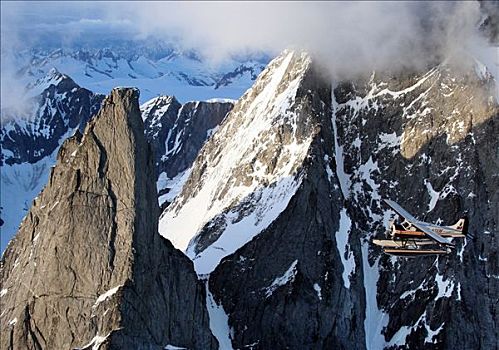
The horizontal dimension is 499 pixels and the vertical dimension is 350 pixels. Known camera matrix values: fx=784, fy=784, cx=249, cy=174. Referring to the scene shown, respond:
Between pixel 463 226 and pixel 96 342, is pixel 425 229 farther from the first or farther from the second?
pixel 96 342

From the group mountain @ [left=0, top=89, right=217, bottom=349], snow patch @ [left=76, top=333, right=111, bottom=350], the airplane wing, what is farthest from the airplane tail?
snow patch @ [left=76, top=333, right=111, bottom=350]

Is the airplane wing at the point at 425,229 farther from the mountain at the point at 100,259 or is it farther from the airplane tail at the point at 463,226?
the mountain at the point at 100,259

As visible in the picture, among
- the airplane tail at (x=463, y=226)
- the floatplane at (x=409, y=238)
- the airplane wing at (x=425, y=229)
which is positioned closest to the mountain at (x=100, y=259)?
the floatplane at (x=409, y=238)

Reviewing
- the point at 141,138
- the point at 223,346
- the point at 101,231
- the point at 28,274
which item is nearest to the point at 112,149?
the point at 141,138

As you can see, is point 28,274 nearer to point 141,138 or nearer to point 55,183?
point 55,183

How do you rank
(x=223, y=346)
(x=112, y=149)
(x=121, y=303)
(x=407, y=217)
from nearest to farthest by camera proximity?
(x=407, y=217)
(x=121, y=303)
(x=112, y=149)
(x=223, y=346)

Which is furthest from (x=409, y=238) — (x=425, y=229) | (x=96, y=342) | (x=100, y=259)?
(x=96, y=342)

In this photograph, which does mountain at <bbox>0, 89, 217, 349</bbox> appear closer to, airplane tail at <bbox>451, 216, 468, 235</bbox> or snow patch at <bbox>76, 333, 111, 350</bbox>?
snow patch at <bbox>76, 333, 111, 350</bbox>

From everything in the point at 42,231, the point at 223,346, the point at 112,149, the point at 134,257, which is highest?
the point at 112,149

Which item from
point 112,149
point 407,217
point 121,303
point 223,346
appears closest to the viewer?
point 407,217
